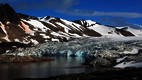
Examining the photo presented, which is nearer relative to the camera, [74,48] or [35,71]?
[35,71]

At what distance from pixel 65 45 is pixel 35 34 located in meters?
59.5

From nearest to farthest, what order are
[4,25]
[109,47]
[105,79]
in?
[105,79] < [109,47] < [4,25]

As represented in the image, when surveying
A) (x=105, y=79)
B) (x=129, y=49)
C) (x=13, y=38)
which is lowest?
(x=105, y=79)

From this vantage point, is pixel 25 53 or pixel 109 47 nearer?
pixel 109 47

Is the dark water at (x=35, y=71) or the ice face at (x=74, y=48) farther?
the ice face at (x=74, y=48)

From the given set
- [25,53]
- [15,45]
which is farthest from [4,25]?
[25,53]

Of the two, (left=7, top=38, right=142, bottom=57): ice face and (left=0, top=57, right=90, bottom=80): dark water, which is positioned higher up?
(left=7, top=38, right=142, bottom=57): ice face

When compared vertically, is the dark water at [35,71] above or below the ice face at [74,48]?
below

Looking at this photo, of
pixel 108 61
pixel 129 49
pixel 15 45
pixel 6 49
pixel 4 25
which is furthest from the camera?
pixel 4 25

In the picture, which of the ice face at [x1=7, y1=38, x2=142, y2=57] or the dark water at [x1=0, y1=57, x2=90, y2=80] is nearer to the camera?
the dark water at [x1=0, y1=57, x2=90, y2=80]

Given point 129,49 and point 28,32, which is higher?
point 28,32

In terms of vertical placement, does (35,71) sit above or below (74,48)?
below

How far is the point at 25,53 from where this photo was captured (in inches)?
5433

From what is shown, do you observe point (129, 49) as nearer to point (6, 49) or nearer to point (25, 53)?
point (25, 53)
